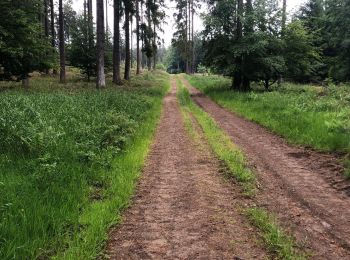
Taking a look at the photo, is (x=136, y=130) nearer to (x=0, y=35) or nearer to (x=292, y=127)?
(x=292, y=127)

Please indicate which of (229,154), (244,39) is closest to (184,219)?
(229,154)

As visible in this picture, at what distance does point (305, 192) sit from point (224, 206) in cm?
164

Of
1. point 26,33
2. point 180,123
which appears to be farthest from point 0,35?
point 180,123

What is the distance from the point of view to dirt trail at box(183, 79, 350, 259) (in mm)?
4575

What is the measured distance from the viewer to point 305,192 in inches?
246

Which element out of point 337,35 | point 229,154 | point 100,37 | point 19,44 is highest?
point 337,35

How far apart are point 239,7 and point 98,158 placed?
2053 cm

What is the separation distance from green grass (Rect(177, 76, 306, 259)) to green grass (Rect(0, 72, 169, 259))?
1871 millimetres

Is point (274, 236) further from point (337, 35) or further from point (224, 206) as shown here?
point (337, 35)

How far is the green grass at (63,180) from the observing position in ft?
13.7

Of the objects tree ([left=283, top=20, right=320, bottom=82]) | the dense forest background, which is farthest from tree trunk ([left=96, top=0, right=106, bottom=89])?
tree ([left=283, top=20, right=320, bottom=82])

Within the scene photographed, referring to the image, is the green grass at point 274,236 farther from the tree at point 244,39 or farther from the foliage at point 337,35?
the foliage at point 337,35

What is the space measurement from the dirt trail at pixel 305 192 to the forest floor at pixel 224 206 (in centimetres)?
1

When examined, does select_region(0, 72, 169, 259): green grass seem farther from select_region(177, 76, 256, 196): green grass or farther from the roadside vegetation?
the roadside vegetation
